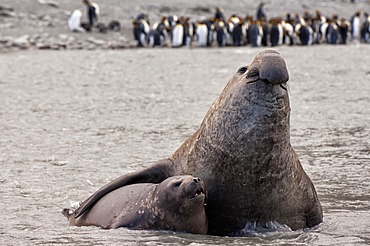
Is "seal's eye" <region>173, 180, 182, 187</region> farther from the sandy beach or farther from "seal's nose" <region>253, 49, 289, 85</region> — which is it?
"seal's nose" <region>253, 49, 289, 85</region>

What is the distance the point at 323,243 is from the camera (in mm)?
Result: 5441

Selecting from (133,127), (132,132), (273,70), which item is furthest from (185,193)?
(133,127)

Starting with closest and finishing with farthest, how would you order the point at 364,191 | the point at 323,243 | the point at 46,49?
the point at 323,243, the point at 364,191, the point at 46,49

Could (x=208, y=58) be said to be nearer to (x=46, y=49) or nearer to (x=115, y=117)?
(x=46, y=49)

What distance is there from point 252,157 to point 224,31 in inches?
1161

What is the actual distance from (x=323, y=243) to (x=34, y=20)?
2798cm

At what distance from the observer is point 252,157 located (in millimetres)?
5531

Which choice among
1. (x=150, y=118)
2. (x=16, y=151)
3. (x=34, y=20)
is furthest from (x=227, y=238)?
(x=34, y=20)

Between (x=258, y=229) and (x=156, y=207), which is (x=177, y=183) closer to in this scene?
(x=156, y=207)

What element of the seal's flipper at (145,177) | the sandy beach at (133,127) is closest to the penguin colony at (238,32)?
the sandy beach at (133,127)

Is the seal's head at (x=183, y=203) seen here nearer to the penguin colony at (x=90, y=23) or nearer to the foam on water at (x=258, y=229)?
the foam on water at (x=258, y=229)

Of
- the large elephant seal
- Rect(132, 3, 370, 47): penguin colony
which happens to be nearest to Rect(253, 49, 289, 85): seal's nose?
the large elephant seal

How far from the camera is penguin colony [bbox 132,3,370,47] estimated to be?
1320 inches

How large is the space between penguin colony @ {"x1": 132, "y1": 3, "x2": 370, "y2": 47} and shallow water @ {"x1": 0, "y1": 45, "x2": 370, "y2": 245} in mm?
10534
